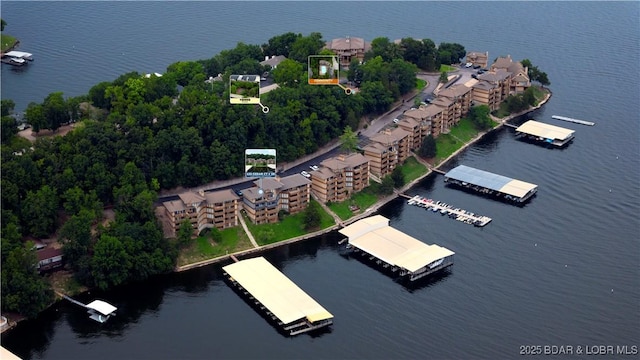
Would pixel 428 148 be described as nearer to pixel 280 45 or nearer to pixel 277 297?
pixel 280 45

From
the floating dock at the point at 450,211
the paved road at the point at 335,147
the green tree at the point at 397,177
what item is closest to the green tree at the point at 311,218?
the paved road at the point at 335,147

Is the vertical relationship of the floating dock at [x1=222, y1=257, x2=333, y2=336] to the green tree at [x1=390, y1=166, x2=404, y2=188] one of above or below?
below

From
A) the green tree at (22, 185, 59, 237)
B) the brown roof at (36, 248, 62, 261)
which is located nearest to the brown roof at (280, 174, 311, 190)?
the green tree at (22, 185, 59, 237)

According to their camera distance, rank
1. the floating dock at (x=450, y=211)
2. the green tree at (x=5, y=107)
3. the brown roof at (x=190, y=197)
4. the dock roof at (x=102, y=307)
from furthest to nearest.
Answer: the green tree at (x=5, y=107)
the floating dock at (x=450, y=211)
the brown roof at (x=190, y=197)
the dock roof at (x=102, y=307)

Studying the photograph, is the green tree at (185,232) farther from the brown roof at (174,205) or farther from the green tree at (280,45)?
the green tree at (280,45)

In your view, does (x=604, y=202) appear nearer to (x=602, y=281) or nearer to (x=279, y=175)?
(x=602, y=281)

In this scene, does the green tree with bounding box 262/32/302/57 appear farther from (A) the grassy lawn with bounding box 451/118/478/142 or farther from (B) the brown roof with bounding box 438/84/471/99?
(A) the grassy lawn with bounding box 451/118/478/142
